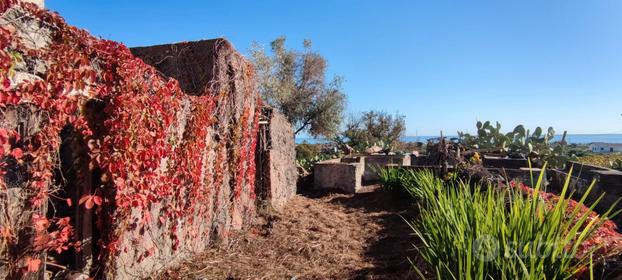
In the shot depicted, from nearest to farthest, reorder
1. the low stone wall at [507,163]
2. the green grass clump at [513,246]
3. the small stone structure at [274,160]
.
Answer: the green grass clump at [513,246] < the small stone structure at [274,160] < the low stone wall at [507,163]

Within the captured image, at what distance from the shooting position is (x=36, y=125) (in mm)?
2082

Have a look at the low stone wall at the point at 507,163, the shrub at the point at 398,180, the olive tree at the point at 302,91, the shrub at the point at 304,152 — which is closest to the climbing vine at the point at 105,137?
the shrub at the point at 398,180

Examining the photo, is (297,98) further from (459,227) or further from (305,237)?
(459,227)

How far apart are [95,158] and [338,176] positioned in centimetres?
616

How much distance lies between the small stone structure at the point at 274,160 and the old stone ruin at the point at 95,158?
167 centimetres

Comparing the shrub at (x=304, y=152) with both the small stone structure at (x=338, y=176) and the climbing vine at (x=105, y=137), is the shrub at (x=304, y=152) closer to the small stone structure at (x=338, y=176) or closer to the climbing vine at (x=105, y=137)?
the small stone structure at (x=338, y=176)

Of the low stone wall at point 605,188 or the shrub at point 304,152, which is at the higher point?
the shrub at point 304,152

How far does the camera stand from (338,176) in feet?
26.9

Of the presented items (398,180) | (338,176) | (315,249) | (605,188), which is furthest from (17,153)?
(338,176)

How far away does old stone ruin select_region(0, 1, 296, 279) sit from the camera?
6.64ft

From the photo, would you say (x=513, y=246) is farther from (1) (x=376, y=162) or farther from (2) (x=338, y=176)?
(1) (x=376, y=162)

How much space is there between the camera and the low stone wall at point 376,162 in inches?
382

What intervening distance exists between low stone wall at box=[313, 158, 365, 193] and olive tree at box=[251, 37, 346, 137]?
33.2ft

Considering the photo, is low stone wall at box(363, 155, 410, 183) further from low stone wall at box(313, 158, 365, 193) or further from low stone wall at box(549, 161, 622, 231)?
low stone wall at box(549, 161, 622, 231)
